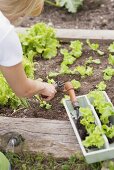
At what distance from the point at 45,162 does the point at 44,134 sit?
17 cm

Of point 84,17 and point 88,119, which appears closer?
point 88,119

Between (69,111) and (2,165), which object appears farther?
(69,111)

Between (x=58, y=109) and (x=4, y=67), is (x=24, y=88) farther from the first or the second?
(x=58, y=109)

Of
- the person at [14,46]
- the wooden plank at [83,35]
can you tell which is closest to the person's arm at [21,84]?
the person at [14,46]

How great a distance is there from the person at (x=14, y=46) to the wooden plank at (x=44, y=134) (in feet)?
1.33

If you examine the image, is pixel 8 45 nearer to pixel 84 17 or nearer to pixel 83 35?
pixel 83 35

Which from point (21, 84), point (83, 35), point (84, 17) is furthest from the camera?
point (84, 17)

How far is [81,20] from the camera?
489 cm

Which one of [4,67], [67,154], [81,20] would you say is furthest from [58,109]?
[81,20]

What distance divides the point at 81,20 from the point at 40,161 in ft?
6.81

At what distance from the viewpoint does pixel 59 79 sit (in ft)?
12.5

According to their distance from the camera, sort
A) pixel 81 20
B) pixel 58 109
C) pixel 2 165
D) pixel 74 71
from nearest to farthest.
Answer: pixel 2 165 → pixel 58 109 → pixel 74 71 → pixel 81 20

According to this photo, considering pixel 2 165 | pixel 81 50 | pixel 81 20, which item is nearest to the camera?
pixel 2 165

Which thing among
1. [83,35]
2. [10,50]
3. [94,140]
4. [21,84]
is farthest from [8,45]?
[83,35]
